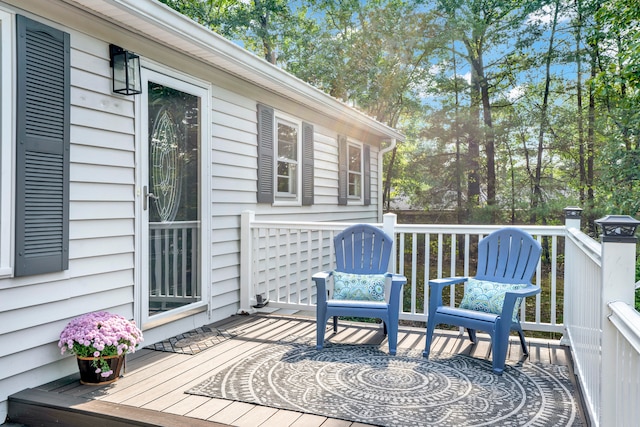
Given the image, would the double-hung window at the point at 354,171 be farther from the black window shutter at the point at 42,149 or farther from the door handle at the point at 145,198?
the black window shutter at the point at 42,149

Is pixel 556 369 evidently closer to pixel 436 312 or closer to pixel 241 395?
pixel 436 312

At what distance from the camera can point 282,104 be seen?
592 centimetres

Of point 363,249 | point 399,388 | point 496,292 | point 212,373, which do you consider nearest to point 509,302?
point 496,292

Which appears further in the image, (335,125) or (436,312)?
(335,125)

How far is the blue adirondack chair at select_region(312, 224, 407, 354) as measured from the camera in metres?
3.58

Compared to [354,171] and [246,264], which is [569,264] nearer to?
[246,264]

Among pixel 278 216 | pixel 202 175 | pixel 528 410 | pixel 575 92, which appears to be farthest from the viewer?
pixel 575 92

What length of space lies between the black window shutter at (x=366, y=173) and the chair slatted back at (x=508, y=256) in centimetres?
514

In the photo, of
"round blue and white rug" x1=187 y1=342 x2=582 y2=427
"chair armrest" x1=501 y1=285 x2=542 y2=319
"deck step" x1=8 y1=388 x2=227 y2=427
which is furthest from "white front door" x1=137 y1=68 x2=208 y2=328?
"chair armrest" x1=501 y1=285 x2=542 y2=319

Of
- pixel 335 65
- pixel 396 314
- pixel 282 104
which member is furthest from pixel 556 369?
pixel 335 65

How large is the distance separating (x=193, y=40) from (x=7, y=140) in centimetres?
162

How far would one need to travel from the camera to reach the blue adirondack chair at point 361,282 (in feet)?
11.7

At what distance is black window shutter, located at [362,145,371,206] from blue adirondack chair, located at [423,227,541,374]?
5.17 metres

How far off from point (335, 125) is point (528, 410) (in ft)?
18.6
